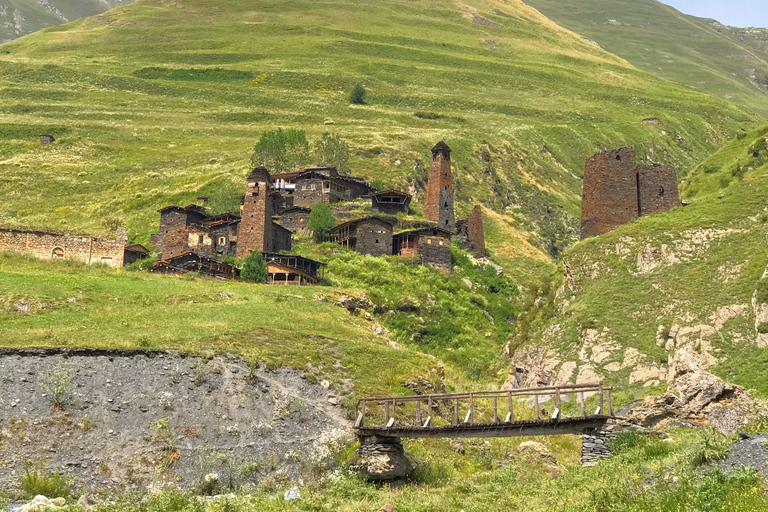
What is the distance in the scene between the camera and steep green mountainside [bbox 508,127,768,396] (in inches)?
1527

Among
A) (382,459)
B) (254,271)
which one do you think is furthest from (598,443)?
(254,271)

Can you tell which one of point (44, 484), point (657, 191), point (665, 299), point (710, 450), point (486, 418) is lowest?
point (486, 418)

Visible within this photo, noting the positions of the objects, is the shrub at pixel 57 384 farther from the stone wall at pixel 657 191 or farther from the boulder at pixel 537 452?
the stone wall at pixel 657 191

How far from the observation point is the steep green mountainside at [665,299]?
38781 millimetres

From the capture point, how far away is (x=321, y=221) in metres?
85.4

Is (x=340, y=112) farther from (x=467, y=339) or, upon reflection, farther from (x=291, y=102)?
(x=467, y=339)

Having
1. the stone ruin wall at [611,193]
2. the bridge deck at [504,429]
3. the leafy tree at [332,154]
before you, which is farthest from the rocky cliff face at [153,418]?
the leafy tree at [332,154]

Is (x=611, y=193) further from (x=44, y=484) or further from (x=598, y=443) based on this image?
(x=44, y=484)

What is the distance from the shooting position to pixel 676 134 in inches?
Result: 7849

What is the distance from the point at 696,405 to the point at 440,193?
241 feet

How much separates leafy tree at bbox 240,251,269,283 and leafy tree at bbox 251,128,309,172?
47780mm

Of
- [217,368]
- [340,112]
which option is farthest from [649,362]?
[340,112]

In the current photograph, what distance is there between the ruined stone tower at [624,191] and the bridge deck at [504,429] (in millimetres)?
27078

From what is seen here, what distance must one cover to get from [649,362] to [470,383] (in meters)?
10.8
